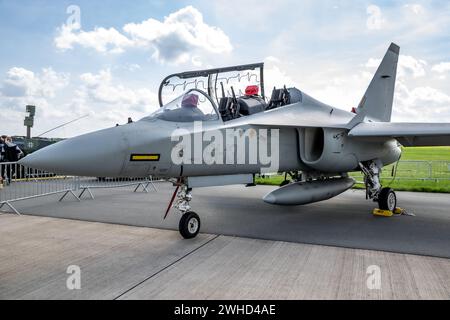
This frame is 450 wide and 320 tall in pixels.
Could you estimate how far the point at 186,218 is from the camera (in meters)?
4.60

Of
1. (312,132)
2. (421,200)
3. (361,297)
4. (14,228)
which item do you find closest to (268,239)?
(361,297)

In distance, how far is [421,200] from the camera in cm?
852

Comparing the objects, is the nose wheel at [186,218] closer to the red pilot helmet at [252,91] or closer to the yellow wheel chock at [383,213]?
the red pilot helmet at [252,91]

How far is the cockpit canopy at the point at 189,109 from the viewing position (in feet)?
14.2

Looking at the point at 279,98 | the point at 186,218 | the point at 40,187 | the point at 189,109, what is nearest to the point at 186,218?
the point at 186,218

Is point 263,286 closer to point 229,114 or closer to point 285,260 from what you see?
point 285,260

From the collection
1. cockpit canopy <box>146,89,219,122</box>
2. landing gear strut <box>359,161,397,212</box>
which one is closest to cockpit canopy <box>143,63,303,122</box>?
cockpit canopy <box>146,89,219,122</box>

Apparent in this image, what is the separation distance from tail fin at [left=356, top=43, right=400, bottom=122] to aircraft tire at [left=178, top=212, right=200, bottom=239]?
537 centimetres

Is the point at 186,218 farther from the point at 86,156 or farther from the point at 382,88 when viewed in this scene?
the point at 382,88

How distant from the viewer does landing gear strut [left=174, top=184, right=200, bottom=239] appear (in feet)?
15.0

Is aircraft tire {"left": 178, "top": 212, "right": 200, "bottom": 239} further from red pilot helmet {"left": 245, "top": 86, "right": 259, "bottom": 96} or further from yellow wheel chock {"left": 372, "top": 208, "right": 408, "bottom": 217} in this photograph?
yellow wheel chock {"left": 372, "top": 208, "right": 408, "bottom": 217}

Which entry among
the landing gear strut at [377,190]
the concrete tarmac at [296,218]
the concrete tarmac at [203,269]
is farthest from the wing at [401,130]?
the concrete tarmac at [203,269]

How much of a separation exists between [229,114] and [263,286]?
9.45 feet

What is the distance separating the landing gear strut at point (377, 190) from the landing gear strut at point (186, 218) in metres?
4.02
